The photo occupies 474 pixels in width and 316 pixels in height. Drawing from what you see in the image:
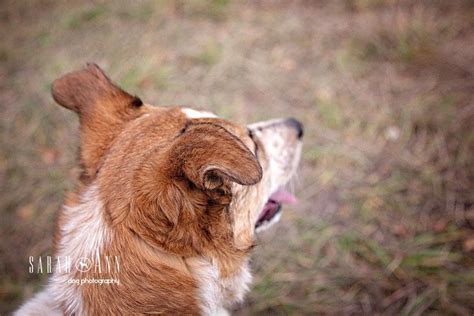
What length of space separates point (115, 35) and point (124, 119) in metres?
3.57

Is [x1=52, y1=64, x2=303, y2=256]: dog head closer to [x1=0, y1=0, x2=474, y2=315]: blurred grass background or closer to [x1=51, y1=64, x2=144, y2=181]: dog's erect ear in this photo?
[x1=51, y1=64, x2=144, y2=181]: dog's erect ear

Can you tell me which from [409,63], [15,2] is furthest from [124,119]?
[15,2]

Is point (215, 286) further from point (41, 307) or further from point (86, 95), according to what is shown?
point (86, 95)

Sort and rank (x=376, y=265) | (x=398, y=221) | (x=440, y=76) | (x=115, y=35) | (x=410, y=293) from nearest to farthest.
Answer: (x=410, y=293) < (x=376, y=265) < (x=398, y=221) < (x=440, y=76) < (x=115, y=35)

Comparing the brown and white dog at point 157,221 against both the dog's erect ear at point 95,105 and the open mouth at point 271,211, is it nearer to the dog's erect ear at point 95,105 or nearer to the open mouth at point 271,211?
the dog's erect ear at point 95,105

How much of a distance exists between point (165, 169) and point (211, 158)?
232mm

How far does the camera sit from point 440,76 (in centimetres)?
398

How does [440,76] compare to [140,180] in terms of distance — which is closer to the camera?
[140,180]

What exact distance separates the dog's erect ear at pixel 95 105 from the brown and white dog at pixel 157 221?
25mm

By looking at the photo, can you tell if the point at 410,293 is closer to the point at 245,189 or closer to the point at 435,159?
the point at 435,159

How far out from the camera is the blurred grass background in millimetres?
2971

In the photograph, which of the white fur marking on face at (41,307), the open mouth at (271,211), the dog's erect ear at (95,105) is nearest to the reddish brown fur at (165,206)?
the dog's erect ear at (95,105)

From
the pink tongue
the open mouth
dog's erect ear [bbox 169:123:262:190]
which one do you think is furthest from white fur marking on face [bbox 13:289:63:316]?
the pink tongue

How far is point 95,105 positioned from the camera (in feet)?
6.57
